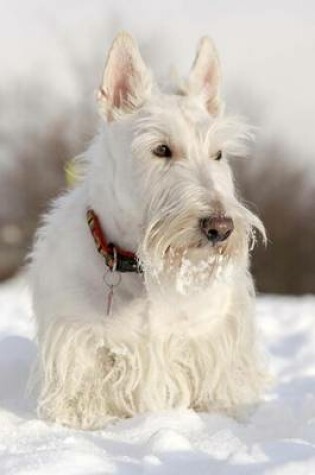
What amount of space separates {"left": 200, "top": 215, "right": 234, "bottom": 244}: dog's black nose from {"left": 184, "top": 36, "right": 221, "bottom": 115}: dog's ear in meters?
1.00

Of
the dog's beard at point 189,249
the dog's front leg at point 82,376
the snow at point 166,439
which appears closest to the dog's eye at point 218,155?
the dog's beard at point 189,249

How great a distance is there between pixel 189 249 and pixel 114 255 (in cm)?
48

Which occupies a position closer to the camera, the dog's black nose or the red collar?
the dog's black nose

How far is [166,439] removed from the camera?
3.30 meters

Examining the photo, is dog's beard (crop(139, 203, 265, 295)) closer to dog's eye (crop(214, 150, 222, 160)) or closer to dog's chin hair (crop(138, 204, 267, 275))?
→ dog's chin hair (crop(138, 204, 267, 275))

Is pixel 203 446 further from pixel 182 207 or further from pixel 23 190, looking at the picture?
pixel 23 190

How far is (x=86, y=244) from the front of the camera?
4238 mm

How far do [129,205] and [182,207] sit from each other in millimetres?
414

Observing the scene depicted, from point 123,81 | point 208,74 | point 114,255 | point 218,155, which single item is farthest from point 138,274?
point 208,74

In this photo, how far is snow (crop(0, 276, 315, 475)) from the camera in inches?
116

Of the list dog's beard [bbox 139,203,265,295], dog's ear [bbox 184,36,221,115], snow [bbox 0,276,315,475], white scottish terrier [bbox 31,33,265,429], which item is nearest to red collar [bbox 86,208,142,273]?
white scottish terrier [bbox 31,33,265,429]

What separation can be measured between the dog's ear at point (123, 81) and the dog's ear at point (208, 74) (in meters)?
0.27

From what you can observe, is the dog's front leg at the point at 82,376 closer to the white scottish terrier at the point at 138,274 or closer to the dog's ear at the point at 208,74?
the white scottish terrier at the point at 138,274

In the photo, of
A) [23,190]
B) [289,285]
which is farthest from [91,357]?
[23,190]
